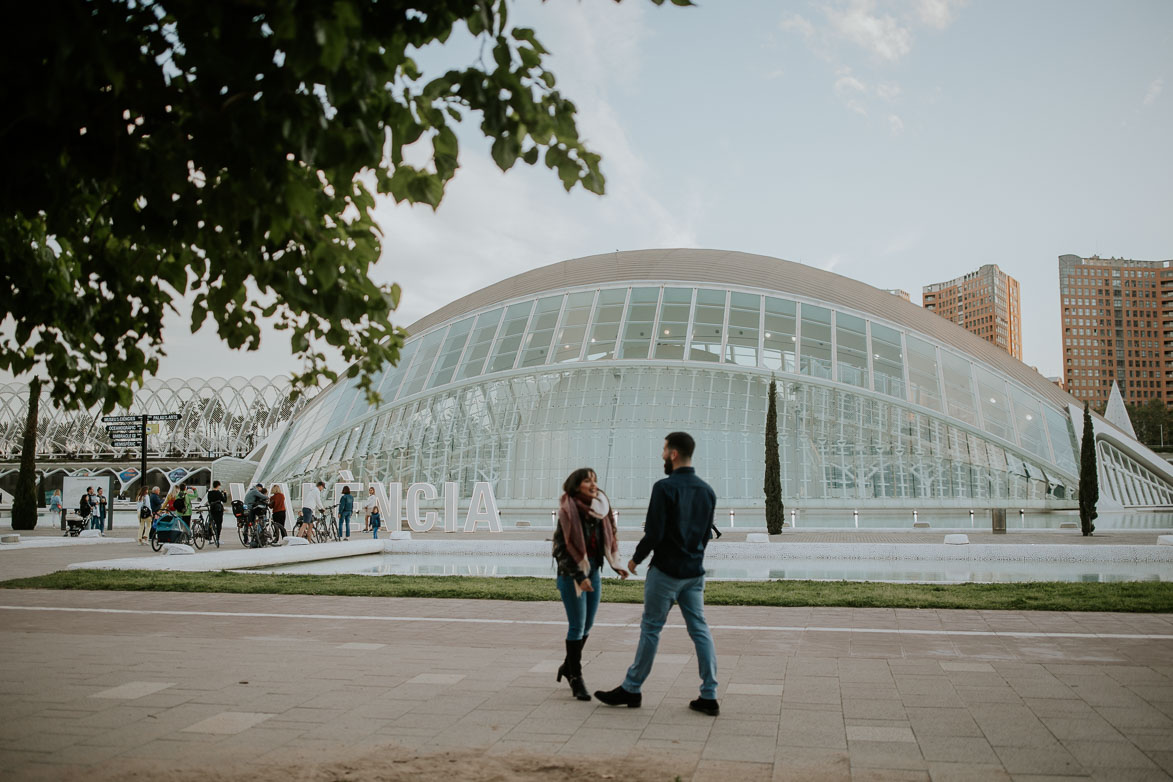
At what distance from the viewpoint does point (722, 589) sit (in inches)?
521

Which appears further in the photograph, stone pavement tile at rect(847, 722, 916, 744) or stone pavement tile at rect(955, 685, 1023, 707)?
stone pavement tile at rect(955, 685, 1023, 707)

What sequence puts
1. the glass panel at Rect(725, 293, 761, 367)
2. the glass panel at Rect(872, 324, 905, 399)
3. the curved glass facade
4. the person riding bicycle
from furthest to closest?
the glass panel at Rect(725, 293, 761, 367) < the glass panel at Rect(872, 324, 905, 399) < the curved glass facade < the person riding bicycle

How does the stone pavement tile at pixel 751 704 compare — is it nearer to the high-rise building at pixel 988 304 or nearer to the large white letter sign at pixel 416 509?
the large white letter sign at pixel 416 509

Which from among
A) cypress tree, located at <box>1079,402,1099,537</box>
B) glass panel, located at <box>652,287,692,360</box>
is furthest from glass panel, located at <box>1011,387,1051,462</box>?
glass panel, located at <box>652,287,692,360</box>

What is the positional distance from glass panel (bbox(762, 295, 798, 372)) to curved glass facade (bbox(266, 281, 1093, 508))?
0.06 meters

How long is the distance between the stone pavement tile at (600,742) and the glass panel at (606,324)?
2973 centimetres

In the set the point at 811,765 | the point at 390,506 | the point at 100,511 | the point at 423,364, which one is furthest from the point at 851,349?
the point at 811,765

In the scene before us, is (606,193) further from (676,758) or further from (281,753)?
(281,753)

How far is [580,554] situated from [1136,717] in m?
3.78

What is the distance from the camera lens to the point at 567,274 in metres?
42.5

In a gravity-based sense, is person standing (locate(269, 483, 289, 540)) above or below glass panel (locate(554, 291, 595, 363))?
below

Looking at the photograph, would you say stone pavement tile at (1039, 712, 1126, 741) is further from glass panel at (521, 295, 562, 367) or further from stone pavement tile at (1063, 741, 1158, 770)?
glass panel at (521, 295, 562, 367)

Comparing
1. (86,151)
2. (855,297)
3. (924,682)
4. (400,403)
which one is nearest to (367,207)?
(86,151)

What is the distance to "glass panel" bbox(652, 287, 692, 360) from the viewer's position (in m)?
35.1
